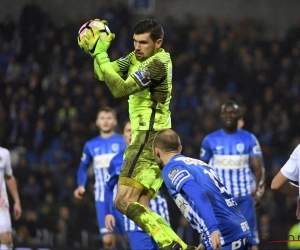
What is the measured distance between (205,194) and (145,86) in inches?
45.4

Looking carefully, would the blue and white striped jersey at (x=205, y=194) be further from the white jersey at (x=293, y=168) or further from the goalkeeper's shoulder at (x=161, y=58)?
the goalkeeper's shoulder at (x=161, y=58)

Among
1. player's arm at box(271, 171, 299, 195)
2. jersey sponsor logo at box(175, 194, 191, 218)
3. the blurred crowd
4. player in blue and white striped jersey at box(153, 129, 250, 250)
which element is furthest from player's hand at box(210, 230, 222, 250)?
the blurred crowd

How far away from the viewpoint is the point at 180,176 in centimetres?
594

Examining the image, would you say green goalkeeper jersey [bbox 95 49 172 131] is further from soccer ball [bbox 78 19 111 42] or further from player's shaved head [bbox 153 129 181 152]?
player's shaved head [bbox 153 129 181 152]

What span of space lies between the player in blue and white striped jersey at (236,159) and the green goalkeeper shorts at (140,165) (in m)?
3.73

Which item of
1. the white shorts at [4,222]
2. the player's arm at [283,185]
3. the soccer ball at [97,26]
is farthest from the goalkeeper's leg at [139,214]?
the white shorts at [4,222]

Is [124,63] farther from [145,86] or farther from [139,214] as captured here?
[139,214]

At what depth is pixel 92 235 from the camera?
43.4ft

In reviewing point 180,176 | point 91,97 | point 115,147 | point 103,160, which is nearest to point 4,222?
point 103,160

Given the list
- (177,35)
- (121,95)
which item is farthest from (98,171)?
(177,35)

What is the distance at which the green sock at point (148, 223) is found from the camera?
20.7 ft

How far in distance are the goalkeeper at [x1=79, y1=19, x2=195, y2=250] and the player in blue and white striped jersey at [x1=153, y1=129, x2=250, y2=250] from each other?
465mm

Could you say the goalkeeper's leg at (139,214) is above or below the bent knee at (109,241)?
above

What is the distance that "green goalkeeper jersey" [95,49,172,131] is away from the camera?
659 centimetres
